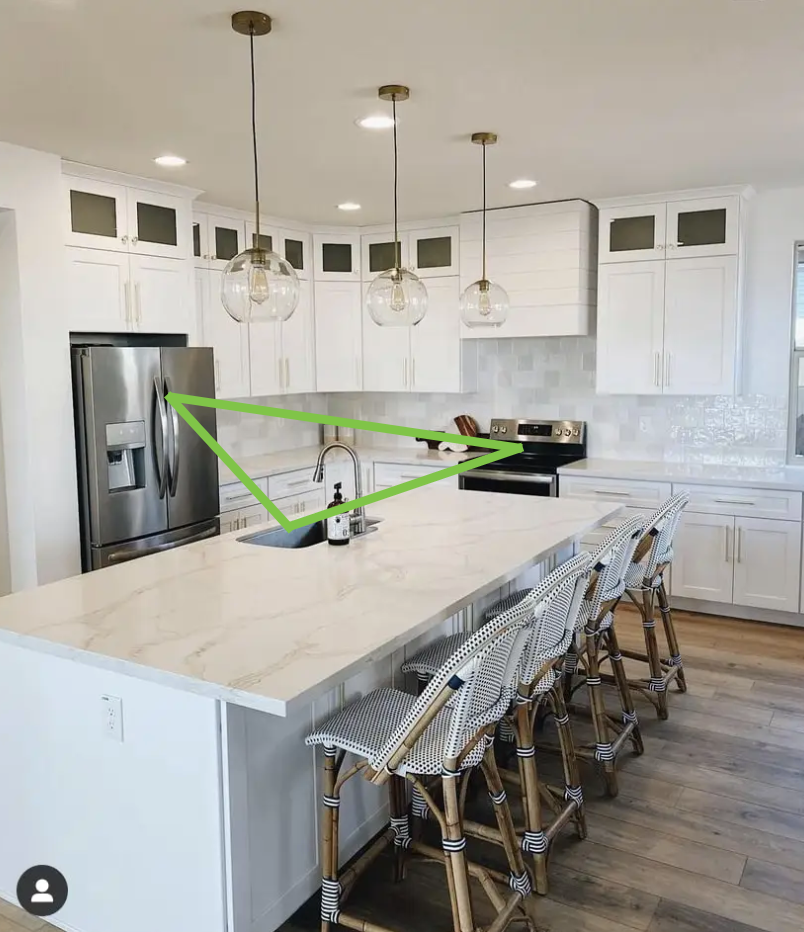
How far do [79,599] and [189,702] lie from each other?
2.21ft

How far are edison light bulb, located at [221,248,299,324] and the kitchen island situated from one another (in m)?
0.87

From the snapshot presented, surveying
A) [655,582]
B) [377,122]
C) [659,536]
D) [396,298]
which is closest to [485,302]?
[396,298]

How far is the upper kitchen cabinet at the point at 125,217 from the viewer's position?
4.04 metres

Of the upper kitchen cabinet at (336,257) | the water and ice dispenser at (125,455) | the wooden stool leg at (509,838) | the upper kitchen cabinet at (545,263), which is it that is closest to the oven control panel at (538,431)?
the upper kitchen cabinet at (545,263)

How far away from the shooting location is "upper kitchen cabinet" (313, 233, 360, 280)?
6.02 metres

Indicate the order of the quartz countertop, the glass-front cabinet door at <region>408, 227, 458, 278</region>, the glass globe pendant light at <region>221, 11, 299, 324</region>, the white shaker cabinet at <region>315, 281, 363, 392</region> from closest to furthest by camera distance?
the glass globe pendant light at <region>221, 11, 299, 324</region>, the quartz countertop, the glass-front cabinet door at <region>408, 227, 458, 278</region>, the white shaker cabinet at <region>315, 281, 363, 392</region>

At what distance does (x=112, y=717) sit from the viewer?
6.91ft

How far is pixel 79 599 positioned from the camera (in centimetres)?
244

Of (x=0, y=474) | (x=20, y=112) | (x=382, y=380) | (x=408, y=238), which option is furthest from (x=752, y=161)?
(x=0, y=474)

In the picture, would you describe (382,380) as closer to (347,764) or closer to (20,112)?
(20,112)

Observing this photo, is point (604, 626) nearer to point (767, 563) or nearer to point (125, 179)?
point (767, 563)

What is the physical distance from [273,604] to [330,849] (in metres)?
0.68

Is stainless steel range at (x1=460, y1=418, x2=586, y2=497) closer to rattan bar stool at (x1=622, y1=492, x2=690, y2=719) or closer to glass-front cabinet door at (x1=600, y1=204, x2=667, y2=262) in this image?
glass-front cabinet door at (x1=600, y1=204, x2=667, y2=262)
